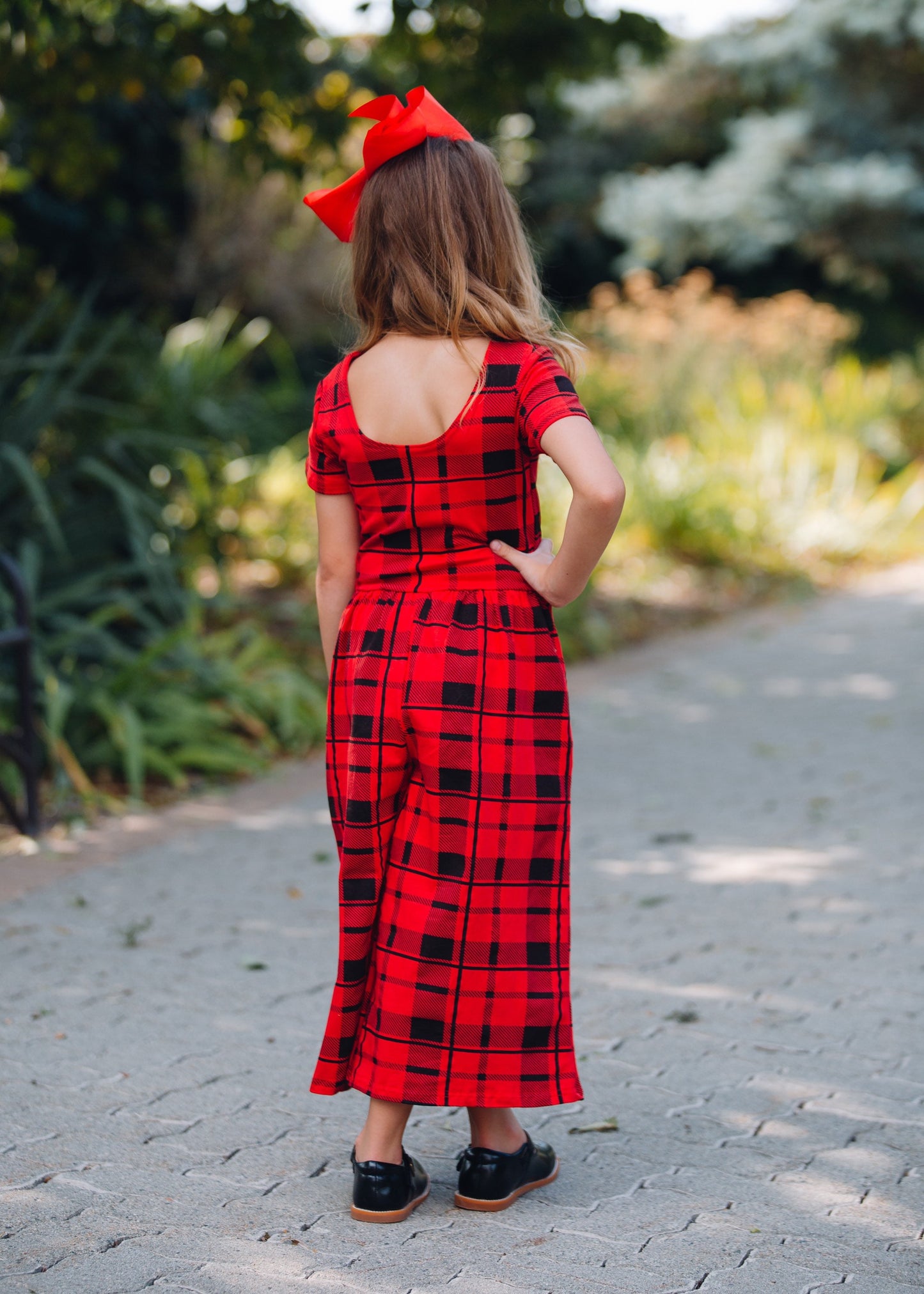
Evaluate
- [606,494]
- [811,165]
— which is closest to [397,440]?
[606,494]

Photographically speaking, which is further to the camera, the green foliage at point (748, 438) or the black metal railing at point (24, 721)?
the green foliage at point (748, 438)

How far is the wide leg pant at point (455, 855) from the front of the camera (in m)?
2.14

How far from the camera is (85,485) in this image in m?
5.71

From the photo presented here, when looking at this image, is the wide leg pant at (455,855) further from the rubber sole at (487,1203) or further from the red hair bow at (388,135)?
the red hair bow at (388,135)

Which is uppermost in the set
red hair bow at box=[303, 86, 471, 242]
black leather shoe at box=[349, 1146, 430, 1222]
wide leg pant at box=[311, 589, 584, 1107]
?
red hair bow at box=[303, 86, 471, 242]

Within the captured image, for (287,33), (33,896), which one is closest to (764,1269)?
(33,896)

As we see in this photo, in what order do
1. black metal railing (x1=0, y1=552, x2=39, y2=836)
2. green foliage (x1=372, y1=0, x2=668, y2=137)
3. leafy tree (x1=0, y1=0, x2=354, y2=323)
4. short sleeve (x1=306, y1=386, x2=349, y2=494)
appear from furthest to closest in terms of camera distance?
green foliage (x1=372, y1=0, x2=668, y2=137), leafy tree (x1=0, y1=0, x2=354, y2=323), black metal railing (x1=0, y1=552, x2=39, y2=836), short sleeve (x1=306, y1=386, x2=349, y2=494)

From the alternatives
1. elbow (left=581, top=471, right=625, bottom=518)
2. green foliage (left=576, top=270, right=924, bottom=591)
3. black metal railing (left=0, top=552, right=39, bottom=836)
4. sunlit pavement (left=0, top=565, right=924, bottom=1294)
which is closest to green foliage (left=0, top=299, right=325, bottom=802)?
black metal railing (left=0, top=552, right=39, bottom=836)

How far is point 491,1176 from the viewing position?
227 centimetres

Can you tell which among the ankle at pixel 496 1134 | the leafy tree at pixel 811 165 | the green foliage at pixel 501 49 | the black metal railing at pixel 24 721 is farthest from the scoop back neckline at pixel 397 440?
the leafy tree at pixel 811 165

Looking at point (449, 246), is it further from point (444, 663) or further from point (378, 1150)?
point (378, 1150)

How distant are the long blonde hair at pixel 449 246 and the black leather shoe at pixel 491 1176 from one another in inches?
54.5

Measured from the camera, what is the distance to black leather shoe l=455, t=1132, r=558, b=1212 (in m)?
2.27

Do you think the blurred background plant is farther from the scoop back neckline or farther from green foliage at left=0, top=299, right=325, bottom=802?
the scoop back neckline
